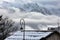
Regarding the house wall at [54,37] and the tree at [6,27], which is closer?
the house wall at [54,37]

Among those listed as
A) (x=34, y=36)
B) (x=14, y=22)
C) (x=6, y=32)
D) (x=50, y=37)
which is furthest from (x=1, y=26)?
(x=50, y=37)

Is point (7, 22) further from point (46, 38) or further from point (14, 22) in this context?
point (46, 38)

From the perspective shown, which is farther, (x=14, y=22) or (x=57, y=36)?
(x=14, y=22)

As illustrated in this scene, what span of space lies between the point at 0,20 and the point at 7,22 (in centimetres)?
205

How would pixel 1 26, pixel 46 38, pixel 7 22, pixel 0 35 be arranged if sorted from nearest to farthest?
pixel 46 38, pixel 0 35, pixel 1 26, pixel 7 22

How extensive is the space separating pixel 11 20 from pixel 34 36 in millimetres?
30125

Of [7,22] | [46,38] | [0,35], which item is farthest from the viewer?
[7,22]

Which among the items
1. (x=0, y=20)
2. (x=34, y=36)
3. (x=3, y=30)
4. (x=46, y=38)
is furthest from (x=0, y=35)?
(x=46, y=38)

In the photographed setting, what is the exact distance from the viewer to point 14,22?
66.6 metres

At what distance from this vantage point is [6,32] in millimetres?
59844

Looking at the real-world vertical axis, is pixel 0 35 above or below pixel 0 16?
below

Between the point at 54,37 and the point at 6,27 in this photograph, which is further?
the point at 6,27

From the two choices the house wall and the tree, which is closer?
the house wall

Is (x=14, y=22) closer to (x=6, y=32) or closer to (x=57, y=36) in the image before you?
(x=6, y=32)
